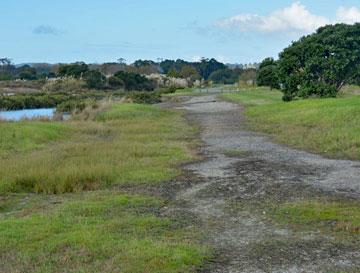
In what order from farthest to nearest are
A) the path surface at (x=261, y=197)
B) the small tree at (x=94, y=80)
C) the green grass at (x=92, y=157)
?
the small tree at (x=94, y=80)
the green grass at (x=92, y=157)
the path surface at (x=261, y=197)

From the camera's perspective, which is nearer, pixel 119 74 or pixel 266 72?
pixel 266 72

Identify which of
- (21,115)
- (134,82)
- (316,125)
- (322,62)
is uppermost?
(322,62)

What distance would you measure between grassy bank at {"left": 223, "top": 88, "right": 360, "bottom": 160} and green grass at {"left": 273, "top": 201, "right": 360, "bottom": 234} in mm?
6452

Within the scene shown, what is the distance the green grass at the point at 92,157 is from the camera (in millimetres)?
11961

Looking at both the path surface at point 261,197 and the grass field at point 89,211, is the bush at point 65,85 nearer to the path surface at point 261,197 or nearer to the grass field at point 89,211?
the grass field at point 89,211

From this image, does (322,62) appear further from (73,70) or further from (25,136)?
(73,70)

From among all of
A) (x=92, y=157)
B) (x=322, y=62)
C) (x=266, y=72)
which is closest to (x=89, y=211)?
(x=92, y=157)

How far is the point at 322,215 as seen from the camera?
895 cm

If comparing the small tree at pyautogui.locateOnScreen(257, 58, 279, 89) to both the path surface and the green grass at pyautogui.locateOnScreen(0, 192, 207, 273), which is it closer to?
the path surface

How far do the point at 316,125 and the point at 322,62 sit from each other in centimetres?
1003

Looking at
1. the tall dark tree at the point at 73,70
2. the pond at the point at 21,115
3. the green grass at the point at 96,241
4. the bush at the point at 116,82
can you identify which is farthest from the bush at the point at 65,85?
the green grass at the point at 96,241

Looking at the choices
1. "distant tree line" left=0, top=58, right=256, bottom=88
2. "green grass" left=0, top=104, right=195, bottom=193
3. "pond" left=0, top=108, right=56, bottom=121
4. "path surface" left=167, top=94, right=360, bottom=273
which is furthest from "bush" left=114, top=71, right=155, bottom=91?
"path surface" left=167, top=94, right=360, bottom=273

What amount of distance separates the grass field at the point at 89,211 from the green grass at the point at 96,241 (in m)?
0.01

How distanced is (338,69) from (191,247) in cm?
2666
